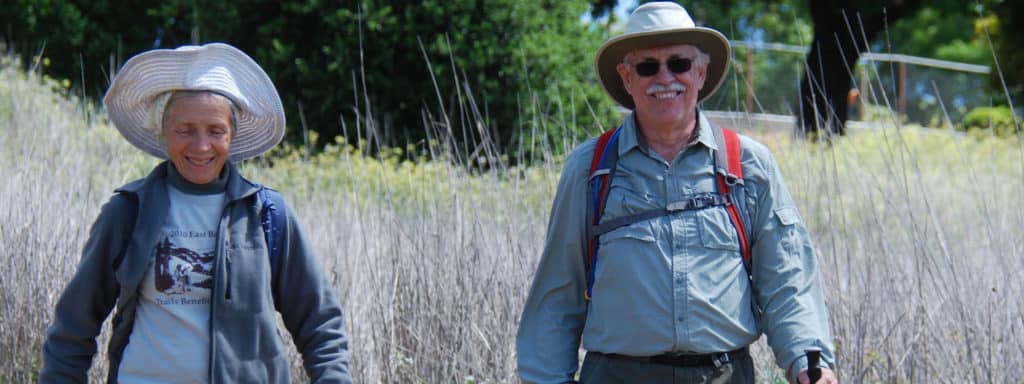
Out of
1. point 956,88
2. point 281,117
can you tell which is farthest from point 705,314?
point 956,88

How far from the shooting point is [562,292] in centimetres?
262

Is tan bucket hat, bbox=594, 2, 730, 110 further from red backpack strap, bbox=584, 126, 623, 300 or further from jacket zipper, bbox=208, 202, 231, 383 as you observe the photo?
jacket zipper, bbox=208, 202, 231, 383

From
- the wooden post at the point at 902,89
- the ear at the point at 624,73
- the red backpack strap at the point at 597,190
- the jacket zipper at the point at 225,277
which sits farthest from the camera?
the wooden post at the point at 902,89

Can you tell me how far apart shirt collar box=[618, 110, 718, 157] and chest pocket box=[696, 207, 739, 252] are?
0.48ft

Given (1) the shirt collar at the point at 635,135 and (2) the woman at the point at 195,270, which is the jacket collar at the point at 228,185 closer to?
(2) the woman at the point at 195,270

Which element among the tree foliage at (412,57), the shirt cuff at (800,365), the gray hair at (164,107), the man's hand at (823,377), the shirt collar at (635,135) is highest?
the tree foliage at (412,57)

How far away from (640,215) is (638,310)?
206 millimetres

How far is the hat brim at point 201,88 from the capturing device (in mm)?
2488

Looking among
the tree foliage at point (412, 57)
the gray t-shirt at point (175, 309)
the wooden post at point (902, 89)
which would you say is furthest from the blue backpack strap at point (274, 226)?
the wooden post at point (902, 89)

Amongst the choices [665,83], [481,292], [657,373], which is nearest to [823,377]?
[657,373]

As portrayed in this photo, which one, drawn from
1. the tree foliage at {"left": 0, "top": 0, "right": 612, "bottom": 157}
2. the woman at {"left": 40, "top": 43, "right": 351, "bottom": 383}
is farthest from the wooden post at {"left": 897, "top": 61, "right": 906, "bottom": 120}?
the woman at {"left": 40, "top": 43, "right": 351, "bottom": 383}

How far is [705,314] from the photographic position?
244 centimetres

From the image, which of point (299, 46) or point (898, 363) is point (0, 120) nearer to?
point (299, 46)

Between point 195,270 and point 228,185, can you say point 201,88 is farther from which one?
point 195,270
